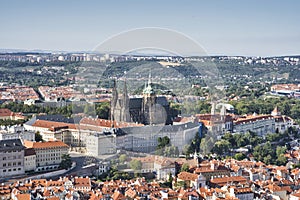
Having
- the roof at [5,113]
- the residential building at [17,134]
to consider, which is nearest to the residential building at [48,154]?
the residential building at [17,134]

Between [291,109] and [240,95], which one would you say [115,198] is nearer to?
[291,109]

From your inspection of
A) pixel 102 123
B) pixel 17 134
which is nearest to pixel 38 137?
pixel 17 134

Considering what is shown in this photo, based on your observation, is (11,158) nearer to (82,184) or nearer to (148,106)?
(82,184)

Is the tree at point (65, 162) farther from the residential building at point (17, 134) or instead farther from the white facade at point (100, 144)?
the residential building at point (17, 134)

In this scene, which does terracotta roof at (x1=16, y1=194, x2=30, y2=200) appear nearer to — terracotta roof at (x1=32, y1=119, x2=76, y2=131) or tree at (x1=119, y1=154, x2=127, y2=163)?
tree at (x1=119, y1=154, x2=127, y2=163)

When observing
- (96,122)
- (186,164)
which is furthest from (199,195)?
(96,122)

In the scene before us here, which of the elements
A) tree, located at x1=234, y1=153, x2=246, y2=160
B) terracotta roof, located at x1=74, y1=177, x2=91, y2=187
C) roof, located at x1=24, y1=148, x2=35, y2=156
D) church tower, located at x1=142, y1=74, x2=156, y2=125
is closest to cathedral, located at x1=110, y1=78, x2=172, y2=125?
church tower, located at x1=142, y1=74, x2=156, y2=125
